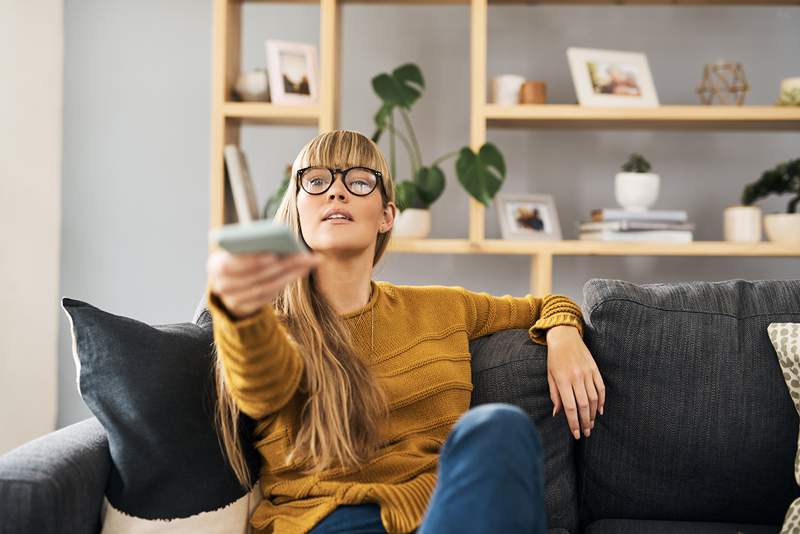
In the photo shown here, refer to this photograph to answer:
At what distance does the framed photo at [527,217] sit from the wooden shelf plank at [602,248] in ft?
0.34

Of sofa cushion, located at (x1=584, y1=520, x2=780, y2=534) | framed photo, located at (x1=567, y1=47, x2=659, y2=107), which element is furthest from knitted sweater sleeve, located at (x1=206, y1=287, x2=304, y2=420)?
framed photo, located at (x1=567, y1=47, x2=659, y2=107)

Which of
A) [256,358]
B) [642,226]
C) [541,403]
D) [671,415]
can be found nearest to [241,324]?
[256,358]

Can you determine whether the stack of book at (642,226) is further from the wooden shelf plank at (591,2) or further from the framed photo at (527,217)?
the wooden shelf plank at (591,2)

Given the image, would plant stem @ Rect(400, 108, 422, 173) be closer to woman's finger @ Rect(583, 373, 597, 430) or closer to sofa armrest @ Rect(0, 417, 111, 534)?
woman's finger @ Rect(583, 373, 597, 430)

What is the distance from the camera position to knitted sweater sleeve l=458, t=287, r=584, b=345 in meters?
1.77

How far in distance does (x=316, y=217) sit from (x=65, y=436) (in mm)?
561

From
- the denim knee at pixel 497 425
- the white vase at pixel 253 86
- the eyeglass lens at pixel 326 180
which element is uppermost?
the white vase at pixel 253 86

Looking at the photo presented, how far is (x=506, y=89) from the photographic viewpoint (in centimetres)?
293

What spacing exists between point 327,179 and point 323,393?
40cm

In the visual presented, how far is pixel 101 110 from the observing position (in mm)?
3211

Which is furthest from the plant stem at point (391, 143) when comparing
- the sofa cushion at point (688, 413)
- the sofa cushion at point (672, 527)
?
the sofa cushion at point (672, 527)

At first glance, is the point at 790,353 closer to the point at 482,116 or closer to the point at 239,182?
the point at 482,116

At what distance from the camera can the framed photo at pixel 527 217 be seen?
2.96 m

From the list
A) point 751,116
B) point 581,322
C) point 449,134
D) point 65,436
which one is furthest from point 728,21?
point 65,436
